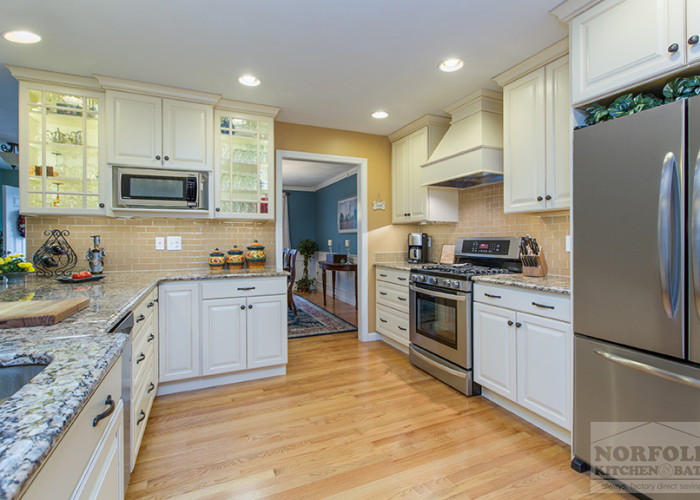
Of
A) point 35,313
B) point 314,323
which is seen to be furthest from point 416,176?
point 35,313

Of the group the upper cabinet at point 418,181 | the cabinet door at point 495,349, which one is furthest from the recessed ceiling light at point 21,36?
the cabinet door at point 495,349

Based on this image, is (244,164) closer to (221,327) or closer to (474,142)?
(221,327)

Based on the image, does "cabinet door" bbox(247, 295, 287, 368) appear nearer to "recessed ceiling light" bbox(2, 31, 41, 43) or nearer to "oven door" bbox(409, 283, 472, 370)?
"oven door" bbox(409, 283, 472, 370)

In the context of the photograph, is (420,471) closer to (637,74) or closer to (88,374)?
(88,374)

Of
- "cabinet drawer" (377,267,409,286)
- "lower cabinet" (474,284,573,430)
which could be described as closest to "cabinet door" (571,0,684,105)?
"lower cabinet" (474,284,573,430)

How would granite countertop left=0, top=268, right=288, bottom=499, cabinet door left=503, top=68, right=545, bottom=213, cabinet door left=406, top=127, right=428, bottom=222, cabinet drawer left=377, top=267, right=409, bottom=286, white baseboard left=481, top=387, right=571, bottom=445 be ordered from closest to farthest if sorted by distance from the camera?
1. granite countertop left=0, top=268, right=288, bottom=499
2. white baseboard left=481, top=387, right=571, bottom=445
3. cabinet door left=503, top=68, right=545, bottom=213
4. cabinet drawer left=377, top=267, right=409, bottom=286
5. cabinet door left=406, top=127, right=428, bottom=222

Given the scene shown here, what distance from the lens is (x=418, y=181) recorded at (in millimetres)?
3699

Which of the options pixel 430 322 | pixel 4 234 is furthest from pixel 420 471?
pixel 4 234

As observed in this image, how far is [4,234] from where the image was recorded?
4.77 meters

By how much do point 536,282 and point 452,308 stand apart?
0.69m

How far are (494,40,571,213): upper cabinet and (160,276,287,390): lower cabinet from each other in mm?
2052

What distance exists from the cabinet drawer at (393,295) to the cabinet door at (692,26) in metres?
2.47

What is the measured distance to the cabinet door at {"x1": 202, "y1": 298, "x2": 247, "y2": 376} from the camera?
9.07 feet

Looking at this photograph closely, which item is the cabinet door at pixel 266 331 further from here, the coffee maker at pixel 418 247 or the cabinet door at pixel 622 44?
the cabinet door at pixel 622 44
